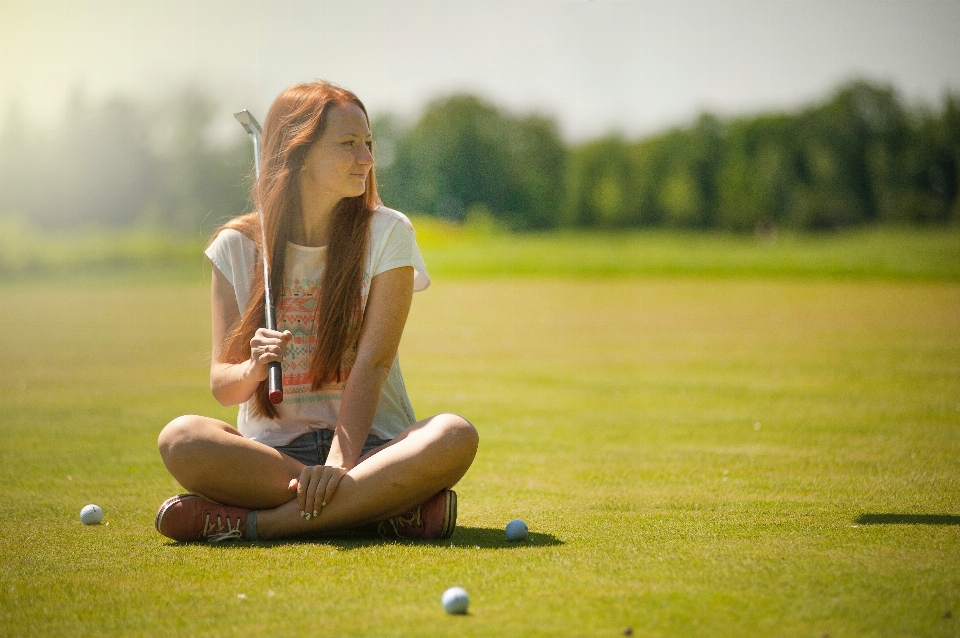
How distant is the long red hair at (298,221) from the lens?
432cm

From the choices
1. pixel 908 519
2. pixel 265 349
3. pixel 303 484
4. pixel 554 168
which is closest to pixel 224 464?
pixel 303 484

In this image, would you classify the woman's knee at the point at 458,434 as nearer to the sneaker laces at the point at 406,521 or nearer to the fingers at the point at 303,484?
the sneaker laces at the point at 406,521

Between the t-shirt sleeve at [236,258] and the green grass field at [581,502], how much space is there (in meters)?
0.32

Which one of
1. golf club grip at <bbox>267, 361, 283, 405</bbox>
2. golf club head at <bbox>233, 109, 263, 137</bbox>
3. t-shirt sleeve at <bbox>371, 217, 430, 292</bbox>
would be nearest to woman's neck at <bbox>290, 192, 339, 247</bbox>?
t-shirt sleeve at <bbox>371, 217, 430, 292</bbox>

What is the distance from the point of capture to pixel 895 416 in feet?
24.9

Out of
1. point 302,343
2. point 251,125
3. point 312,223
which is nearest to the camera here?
point 302,343

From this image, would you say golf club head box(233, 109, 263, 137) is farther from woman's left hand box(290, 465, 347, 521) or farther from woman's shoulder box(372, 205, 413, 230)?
woman's left hand box(290, 465, 347, 521)

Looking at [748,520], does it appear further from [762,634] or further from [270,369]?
[270,369]

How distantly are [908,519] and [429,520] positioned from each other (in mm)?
2005

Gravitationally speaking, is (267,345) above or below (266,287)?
below

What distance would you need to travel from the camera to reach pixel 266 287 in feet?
13.8

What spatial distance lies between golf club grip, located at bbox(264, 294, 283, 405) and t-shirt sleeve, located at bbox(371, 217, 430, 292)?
0.44 metres

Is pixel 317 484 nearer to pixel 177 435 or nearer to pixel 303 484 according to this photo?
pixel 303 484

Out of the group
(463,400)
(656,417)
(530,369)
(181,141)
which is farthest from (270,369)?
(181,141)
